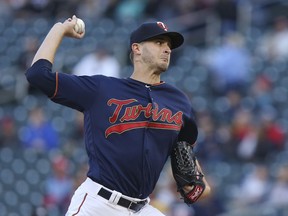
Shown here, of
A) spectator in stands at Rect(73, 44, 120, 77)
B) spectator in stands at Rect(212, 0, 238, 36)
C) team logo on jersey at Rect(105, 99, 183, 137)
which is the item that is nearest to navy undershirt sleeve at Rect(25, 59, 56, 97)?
team logo on jersey at Rect(105, 99, 183, 137)

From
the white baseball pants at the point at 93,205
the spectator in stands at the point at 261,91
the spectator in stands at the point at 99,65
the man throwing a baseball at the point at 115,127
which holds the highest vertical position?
the spectator in stands at the point at 261,91

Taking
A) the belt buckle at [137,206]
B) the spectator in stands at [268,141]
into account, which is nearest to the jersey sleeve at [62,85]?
the belt buckle at [137,206]

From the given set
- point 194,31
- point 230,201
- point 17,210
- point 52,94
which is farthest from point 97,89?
point 194,31

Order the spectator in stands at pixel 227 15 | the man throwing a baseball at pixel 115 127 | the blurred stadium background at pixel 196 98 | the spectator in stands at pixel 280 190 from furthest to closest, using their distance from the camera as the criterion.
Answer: the spectator in stands at pixel 227 15 < the blurred stadium background at pixel 196 98 < the spectator in stands at pixel 280 190 < the man throwing a baseball at pixel 115 127

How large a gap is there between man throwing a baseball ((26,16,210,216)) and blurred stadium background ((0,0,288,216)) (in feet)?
14.0

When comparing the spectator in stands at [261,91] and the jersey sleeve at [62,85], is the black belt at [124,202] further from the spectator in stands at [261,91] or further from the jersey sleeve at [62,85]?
the spectator in stands at [261,91]

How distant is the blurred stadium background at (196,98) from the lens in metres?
11.6

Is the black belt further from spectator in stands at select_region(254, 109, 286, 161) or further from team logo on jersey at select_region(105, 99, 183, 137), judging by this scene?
spectator in stands at select_region(254, 109, 286, 161)

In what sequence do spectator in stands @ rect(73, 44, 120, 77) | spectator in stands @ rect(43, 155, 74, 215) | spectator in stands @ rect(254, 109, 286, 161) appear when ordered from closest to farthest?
spectator in stands @ rect(43, 155, 74, 215)
spectator in stands @ rect(254, 109, 286, 161)
spectator in stands @ rect(73, 44, 120, 77)

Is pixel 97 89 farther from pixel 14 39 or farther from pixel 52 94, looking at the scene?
pixel 14 39

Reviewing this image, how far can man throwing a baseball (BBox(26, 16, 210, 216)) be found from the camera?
19.6 ft

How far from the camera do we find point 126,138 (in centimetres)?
606

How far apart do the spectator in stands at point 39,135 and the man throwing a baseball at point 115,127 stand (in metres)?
7.10

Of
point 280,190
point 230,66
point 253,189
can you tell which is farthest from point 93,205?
point 230,66
